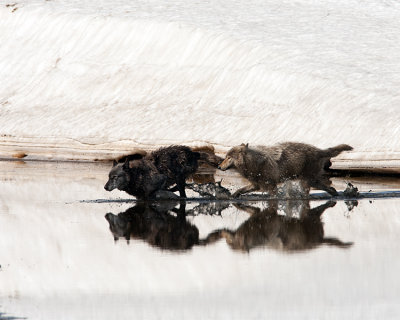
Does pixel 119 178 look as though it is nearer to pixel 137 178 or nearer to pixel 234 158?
pixel 137 178

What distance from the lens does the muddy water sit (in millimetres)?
8539

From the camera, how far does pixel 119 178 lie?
16438mm

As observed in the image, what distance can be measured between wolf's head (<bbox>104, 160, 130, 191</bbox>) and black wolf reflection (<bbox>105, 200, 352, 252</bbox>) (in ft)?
2.13

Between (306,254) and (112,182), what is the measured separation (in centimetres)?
596

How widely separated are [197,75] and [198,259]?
20.9 m

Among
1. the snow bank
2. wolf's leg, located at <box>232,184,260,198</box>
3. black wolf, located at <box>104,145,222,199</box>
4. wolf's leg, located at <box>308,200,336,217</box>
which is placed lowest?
wolf's leg, located at <box>308,200,336,217</box>

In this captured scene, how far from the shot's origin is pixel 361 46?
3133 cm

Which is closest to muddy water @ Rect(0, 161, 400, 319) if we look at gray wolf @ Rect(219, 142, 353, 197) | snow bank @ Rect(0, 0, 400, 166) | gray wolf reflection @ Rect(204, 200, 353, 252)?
gray wolf reflection @ Rect(204, 200, 353, 252)

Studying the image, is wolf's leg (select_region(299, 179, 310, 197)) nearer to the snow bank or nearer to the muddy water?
the muddy water

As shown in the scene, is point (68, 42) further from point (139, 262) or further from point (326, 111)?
point (139, 262)

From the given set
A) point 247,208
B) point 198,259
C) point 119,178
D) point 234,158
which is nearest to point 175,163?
point 234,158

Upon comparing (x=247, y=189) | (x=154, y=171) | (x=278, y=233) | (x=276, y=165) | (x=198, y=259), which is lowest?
(x=198, y=259)

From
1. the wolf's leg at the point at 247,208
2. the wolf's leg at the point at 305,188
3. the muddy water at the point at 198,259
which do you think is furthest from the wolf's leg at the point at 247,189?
the wolf's leg at the point at 305,188

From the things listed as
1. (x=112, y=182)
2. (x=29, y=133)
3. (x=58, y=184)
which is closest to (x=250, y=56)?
(x=29, y=133)
